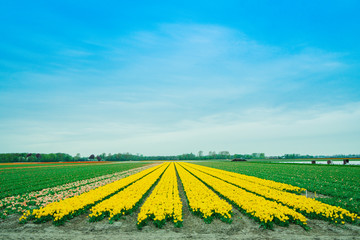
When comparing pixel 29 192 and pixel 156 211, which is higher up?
pixel 156 211

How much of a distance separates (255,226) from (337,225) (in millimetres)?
4368

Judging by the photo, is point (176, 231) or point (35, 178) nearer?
point (176, 231)

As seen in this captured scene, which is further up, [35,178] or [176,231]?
[176,231]

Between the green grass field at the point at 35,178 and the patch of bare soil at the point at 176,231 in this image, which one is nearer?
the patch of bare soil at the point at 176,231

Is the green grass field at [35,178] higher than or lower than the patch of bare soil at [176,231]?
lower

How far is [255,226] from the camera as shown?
1095cm

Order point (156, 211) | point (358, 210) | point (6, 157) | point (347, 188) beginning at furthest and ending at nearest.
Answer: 1. point (6, 157)
2. point (347, 188)
3. point (358, 210)
4. point (156, 211)

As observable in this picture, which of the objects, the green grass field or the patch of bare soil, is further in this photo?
the green grass field

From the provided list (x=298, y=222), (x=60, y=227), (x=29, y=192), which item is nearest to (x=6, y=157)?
(x=29, y=192)

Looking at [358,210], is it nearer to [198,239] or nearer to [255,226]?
[255,226]

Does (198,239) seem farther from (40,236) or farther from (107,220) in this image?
(40,236)

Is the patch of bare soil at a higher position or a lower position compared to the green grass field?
higher

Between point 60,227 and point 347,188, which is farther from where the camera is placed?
point 347,188

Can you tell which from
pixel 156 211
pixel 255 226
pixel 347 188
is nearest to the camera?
pixel 255 226
